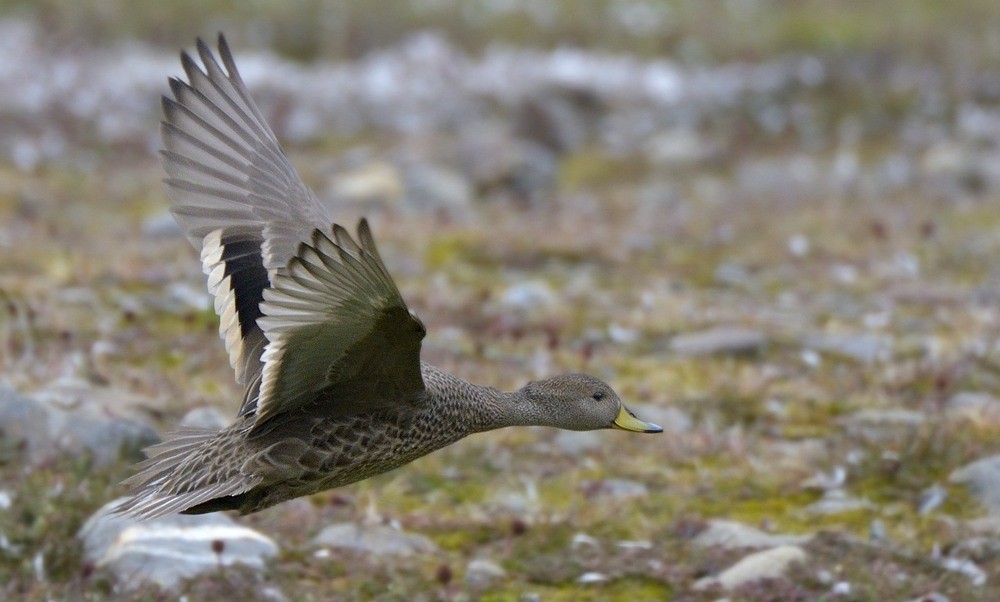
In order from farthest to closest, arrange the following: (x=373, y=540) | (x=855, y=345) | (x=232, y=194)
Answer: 1. (x=855, y=345)
2. (x=373, y=540)
3. (x=232, y=194)

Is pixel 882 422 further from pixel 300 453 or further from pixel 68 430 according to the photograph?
pixel 68 430

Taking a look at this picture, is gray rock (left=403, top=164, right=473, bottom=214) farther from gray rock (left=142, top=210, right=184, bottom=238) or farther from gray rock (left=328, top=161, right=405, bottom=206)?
gray rock (left=142, top=210, right=184, bottom=238)

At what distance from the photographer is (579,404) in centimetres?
459

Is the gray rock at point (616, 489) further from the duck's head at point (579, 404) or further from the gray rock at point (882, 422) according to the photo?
the gray rock at point (882, 422)

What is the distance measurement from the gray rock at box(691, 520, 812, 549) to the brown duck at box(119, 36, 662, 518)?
2.02 ft

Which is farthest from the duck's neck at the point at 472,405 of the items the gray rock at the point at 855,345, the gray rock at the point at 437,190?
the gray rock at the point at 437,190

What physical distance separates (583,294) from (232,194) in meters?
3.81

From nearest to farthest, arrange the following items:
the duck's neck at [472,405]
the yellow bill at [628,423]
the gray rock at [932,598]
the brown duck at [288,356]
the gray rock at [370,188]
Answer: the brown duck at [288,356]
the duck's neck at [472,405]
the gray rock at [932,598]
the yellow bill at [628,423]
the gray rock at [370,188]

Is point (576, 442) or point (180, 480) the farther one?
point (576, 442)

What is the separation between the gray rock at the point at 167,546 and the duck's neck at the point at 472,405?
0.77 metres

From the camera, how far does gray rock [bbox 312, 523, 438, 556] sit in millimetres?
4781

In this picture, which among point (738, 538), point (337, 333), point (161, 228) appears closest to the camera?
point (337, 333)

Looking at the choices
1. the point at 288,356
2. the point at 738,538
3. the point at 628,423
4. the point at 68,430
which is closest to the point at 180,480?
the point at 288,356

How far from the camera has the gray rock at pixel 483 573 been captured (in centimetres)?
463
